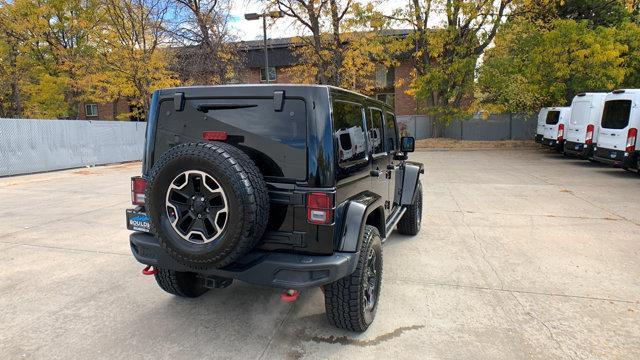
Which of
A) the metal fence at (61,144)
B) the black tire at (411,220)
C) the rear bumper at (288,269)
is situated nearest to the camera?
the rear bumper at (288,269)

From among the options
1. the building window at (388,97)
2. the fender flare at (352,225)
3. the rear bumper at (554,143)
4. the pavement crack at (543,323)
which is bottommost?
the pavement crack at (543,323)

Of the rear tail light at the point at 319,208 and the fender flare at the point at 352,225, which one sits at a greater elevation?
the rear tail light at the point at 319,208

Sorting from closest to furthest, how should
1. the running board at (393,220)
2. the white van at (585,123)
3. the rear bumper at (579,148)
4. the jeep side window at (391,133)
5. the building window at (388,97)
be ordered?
the running board at (393,220) → the jeep side window at (391,133) → the white van at (585,123) → the rear bumper at (579,148) → the building window at (388,97)

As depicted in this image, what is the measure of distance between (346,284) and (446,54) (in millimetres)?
22938

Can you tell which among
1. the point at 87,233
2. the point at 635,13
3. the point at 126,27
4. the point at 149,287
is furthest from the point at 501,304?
the point at 635,13

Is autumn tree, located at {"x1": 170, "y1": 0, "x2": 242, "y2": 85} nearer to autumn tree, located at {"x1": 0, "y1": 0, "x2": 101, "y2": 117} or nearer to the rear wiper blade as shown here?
autumn tree, located at {"x1": 0, "y1": 0, "x2": 101, "y2": 117}

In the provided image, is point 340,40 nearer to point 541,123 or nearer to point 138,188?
point 541,123

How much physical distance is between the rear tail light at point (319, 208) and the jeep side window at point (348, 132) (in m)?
0.33

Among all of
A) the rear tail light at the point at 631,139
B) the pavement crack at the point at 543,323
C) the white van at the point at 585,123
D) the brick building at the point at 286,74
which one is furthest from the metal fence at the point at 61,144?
the white van at the point at 585,123

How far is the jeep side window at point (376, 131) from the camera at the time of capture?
148 inches

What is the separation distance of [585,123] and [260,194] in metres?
16.0

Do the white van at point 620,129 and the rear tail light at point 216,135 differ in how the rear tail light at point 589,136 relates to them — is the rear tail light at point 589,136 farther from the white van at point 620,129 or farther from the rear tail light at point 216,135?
the rear tail light at point 216,135

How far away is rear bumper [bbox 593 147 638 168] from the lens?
36.6 feet

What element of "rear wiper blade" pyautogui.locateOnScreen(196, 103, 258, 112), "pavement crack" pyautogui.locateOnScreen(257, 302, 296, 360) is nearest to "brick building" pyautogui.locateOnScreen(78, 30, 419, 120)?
"rear wiper blade" pyautogui.locateOnScreen(196, 103, 258, 112)
